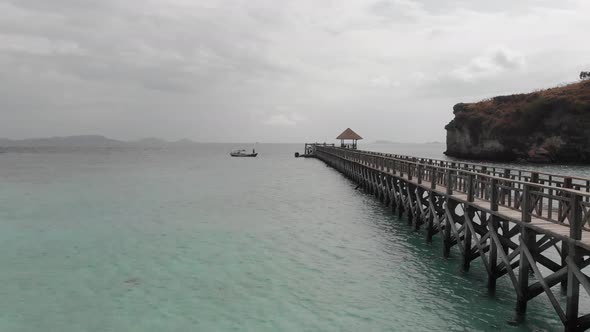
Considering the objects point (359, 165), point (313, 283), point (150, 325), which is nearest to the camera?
point (150, 325)

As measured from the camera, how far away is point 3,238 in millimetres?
19562

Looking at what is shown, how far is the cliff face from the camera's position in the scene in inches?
2721

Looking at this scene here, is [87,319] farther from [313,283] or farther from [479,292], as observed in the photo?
[479,292]

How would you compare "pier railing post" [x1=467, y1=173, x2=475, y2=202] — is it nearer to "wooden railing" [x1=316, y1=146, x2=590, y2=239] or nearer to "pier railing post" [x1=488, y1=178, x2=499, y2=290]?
"wooden railing" [x1=316, y1=146, x2=590, y2=239]

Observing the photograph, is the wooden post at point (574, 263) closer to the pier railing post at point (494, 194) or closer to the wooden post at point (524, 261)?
the wooden post at point (524, 261)

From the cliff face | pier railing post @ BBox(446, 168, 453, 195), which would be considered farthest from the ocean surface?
the cliff face

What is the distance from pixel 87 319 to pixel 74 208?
67.0 ft

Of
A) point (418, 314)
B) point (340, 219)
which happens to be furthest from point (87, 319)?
point (340, 219)

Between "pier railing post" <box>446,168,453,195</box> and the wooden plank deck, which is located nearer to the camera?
the wooden plank deck

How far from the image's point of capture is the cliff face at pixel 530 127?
6912cm

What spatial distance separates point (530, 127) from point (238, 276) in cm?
7886

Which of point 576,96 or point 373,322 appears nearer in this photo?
point 373,322

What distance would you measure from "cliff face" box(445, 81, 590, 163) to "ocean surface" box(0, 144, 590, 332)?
59.7 m

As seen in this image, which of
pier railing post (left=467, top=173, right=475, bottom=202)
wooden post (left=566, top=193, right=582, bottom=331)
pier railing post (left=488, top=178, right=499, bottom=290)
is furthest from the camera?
pier railing post (left=467, top=173, right=475, bottom=202)
